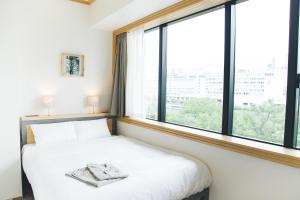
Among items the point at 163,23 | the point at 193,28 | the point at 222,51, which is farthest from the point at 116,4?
the point at 222,51

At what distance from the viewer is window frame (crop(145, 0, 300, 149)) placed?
1790 mm

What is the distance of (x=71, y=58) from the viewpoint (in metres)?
3.32

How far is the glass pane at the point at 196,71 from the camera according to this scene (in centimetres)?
246

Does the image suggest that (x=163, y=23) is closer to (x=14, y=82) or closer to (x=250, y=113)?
(x=250, y=113)

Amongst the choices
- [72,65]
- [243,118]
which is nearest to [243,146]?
[243,118]

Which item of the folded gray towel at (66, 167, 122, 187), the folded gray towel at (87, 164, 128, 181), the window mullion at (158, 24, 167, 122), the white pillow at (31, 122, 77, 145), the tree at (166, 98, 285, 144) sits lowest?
the folded gray towel at (66, 167, 122, 187)

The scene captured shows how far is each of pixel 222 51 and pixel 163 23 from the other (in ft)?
3.48

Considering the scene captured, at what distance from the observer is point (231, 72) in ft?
7.53

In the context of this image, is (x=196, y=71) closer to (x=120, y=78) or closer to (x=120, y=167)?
(x=120, y=78)

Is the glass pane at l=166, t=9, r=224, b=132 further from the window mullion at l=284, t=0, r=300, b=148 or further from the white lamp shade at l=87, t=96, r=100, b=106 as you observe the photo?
the white lamp shade at l=87, t=96, r=100, b=106

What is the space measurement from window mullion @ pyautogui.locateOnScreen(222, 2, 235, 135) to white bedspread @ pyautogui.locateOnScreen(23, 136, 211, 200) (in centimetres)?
56

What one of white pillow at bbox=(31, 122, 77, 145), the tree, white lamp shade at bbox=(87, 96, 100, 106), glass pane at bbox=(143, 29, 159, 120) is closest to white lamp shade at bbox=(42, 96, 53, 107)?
white pillow at bbox=(31, 122, 77, 145)

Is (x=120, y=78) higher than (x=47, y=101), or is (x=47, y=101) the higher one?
(x=120, y=78)

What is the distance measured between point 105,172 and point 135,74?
1859mm
